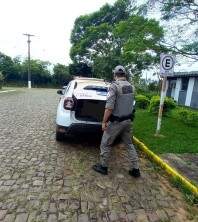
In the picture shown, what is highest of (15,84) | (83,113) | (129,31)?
(129,31)

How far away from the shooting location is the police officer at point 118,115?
476cm

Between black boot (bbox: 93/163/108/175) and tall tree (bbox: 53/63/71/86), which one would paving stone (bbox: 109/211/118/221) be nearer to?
black boot (bbox: 93/163/108/175)

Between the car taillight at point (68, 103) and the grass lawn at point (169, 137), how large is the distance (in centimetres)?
225

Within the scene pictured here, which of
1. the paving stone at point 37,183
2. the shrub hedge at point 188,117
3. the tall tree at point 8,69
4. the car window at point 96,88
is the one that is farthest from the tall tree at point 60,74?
the paving stone at point 37,183

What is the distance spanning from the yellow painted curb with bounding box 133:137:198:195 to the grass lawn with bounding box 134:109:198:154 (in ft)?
0.59

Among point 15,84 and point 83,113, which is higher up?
point 83,113

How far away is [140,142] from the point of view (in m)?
7.25

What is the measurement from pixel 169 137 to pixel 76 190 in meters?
4.62

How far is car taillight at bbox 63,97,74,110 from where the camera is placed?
20.7ft

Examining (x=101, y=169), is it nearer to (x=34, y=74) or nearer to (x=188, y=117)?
(x=188, y=117)

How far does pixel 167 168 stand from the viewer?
5.44 meters

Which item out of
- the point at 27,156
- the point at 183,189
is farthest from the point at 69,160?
the point at 183,189

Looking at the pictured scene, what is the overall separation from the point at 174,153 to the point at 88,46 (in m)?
30.0

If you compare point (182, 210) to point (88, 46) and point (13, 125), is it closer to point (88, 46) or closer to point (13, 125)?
point (13, 125)
